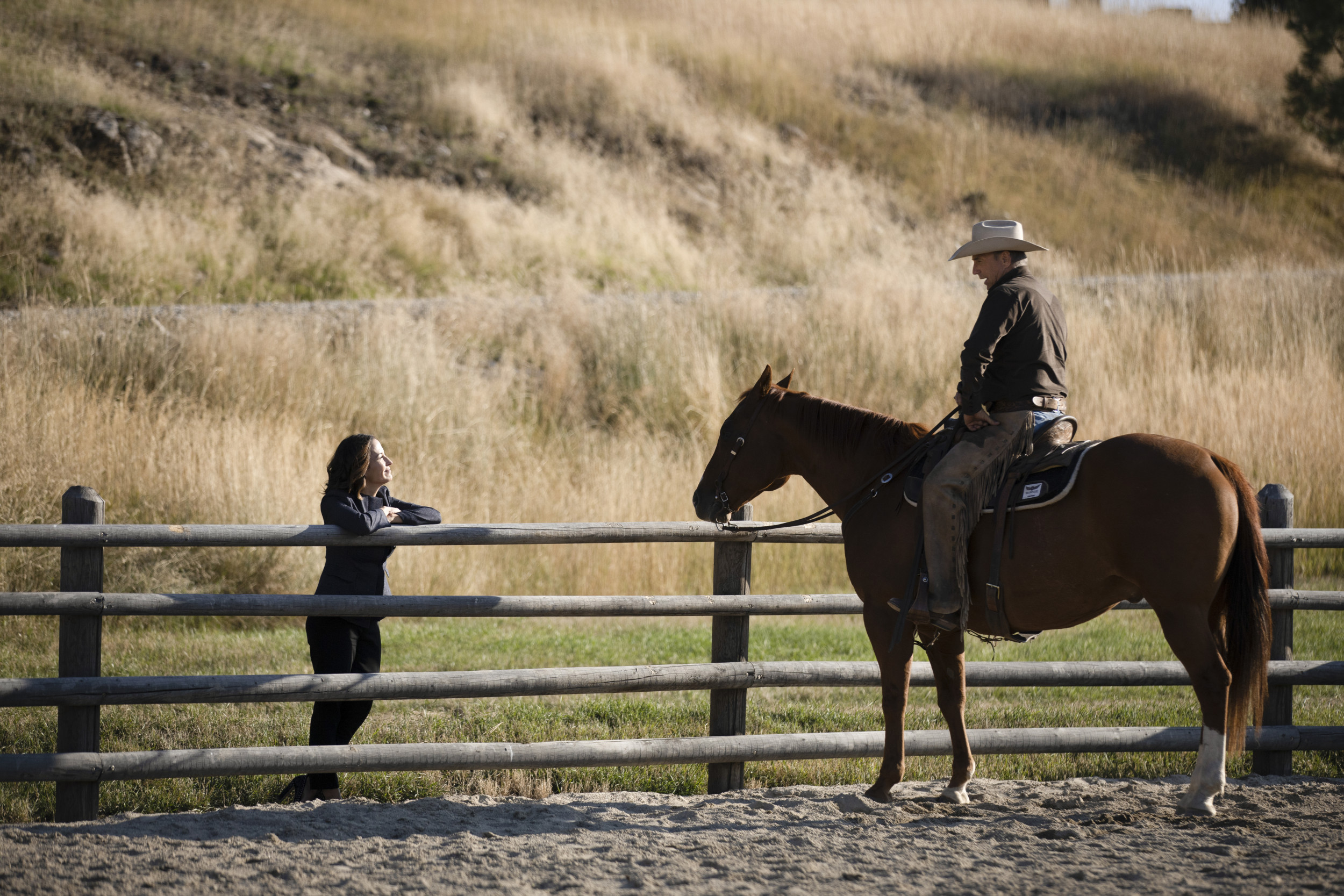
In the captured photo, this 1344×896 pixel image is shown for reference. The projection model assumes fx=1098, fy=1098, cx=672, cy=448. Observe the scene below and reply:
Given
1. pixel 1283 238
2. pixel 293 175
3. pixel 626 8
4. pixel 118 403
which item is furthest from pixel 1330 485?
pixel 626 8

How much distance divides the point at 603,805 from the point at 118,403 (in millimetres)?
8274

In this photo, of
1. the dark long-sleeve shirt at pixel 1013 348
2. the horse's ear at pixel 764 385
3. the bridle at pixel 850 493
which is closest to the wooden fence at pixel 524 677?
the bridle at pixel 850 493

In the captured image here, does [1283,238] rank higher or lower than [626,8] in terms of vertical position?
lower

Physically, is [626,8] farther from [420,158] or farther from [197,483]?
[197,483]

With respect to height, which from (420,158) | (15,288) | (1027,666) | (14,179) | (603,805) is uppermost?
(420,158)

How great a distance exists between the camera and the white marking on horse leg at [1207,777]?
4820mm

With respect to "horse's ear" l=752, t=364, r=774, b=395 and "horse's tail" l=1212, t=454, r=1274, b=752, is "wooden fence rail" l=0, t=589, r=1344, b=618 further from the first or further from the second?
"horse's ear" l=752, t=364, r=774, b=395

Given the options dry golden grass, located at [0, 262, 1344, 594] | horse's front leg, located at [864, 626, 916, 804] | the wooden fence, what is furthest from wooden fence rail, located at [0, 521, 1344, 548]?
dry golden grass, located at [0, 262, 1344, 594]

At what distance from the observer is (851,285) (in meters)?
17.5

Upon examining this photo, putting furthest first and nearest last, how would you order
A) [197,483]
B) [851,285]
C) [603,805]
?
[851,285] → [197,483] → [603,805]

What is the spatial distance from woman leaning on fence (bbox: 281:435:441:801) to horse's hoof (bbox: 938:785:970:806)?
2903 mm

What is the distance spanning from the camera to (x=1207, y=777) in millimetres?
4871

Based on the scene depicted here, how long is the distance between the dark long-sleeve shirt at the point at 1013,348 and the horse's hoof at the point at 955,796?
1902mm

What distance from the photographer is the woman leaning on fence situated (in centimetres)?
536
